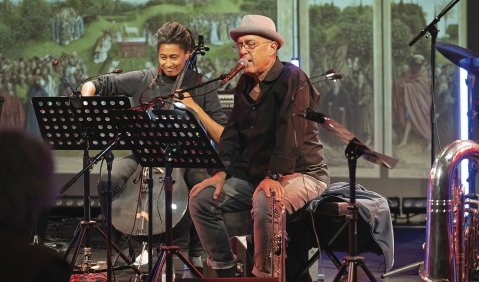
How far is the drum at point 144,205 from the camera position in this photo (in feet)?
21.4

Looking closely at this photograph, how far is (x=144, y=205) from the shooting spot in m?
6.58

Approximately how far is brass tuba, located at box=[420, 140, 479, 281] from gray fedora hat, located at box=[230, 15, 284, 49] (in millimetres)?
2602

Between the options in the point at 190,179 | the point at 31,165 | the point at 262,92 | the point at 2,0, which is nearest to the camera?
the point at 31,165

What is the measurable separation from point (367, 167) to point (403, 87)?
95cm

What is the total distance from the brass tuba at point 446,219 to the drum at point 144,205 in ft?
10.8

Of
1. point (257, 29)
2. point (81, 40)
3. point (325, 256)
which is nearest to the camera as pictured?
A: point (257, 29)

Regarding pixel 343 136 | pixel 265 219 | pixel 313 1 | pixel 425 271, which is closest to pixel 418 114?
pixel 313 1

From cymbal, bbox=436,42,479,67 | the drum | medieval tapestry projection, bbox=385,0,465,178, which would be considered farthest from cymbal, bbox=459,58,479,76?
medieval tapestry projection, bbox=385,0,465,178

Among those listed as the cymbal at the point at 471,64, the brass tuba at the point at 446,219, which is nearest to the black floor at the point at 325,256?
the cymbal at the point at 471,64

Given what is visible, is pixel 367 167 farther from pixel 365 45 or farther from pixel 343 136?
pixel 343 136

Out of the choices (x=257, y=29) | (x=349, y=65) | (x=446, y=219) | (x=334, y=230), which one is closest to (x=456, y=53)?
(x=257, y=29)

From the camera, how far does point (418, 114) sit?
31.1ft

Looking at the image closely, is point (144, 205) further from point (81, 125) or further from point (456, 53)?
point (456, 53)

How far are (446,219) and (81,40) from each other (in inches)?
289
